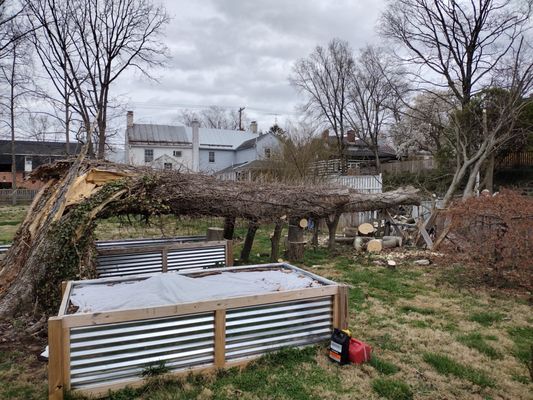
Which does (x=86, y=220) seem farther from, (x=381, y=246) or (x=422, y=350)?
(x=381, y=246)

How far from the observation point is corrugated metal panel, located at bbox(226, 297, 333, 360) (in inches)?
153

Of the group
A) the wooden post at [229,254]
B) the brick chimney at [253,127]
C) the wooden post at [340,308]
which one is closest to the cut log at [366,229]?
the wooden post at [229,254]

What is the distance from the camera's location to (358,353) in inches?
161

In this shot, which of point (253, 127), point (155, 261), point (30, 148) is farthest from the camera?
point (253, 127)

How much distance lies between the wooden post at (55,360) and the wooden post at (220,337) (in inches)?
53.3

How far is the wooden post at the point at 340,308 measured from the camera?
4.41 metres

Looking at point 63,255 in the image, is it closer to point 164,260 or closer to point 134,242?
point 164,260

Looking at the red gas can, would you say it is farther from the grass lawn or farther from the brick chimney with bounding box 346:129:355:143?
the brick chimney with bounding box 346:129:355:143

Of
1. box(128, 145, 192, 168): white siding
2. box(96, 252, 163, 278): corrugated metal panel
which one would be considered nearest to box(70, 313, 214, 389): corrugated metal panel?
box(96, 252, 163, 278): corrugated metal panel

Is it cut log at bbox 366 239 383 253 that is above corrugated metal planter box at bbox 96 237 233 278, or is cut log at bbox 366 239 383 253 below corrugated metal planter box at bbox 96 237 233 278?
below

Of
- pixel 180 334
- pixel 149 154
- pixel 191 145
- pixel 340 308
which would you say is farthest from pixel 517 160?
pixel 149 154

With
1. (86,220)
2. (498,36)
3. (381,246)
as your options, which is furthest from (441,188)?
(86,220)

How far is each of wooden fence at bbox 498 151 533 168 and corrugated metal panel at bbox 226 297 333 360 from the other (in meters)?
21.0

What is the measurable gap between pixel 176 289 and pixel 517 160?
74.0 ft
